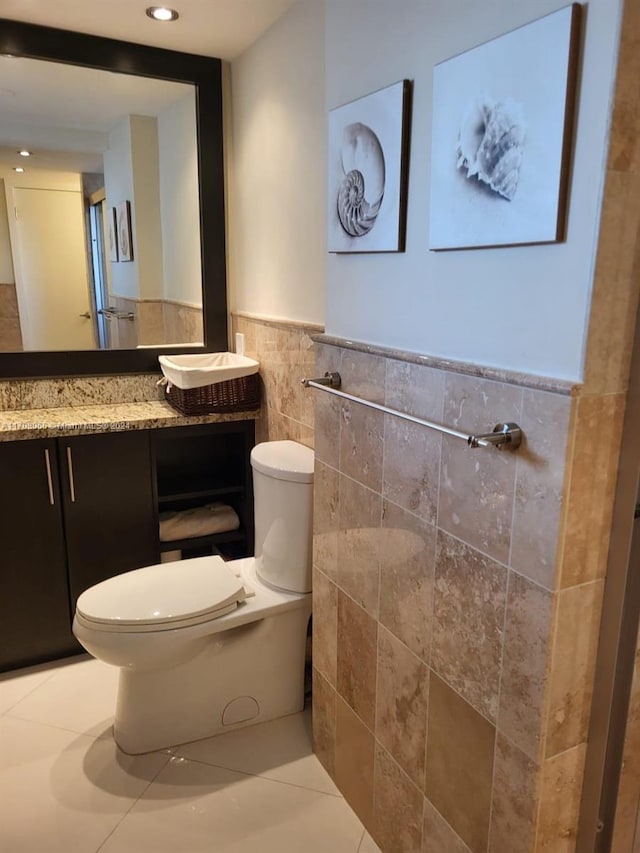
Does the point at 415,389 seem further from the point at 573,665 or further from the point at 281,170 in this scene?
the point at 281,170

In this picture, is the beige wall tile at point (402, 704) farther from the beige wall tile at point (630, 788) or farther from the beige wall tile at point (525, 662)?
the beige wall tile at point (630, 788)

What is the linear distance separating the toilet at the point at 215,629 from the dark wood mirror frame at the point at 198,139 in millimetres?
881

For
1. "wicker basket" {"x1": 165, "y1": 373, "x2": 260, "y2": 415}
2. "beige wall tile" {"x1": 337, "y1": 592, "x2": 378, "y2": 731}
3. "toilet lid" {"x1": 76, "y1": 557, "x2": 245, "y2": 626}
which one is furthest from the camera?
"wicker basket" {"x1": 165, "y1": 373, "x2": 260, "y2": 415}

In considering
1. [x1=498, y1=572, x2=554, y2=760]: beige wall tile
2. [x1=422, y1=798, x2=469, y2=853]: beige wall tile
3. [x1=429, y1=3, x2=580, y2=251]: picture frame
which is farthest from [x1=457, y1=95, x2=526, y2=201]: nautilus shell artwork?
[x1=422, y1=798, x2=469, y2=853]: beige wall tile

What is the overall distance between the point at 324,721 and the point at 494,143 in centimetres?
154

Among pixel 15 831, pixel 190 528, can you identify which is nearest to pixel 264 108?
pixel 190 528

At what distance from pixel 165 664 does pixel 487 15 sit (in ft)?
5.63

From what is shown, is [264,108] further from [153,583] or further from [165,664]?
[165,664]

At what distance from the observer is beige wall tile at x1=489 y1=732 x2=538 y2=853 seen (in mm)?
1062

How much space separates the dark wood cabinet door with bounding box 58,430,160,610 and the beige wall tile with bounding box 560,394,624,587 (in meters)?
1.69

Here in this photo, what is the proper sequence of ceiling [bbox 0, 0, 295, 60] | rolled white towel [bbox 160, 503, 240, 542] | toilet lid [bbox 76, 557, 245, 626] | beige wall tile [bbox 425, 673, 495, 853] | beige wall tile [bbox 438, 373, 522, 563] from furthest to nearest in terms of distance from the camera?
rolled white towel [bbox 160, 503, 240, 542] → ceiling [bbox 0, 0, 295, 60] → toilet lid [bbox 76, 557, 245, 626] → beige wall tile [bbox 425, 673, 495, 853] → beige wall tile [bbox 438, 373, 522, 563]

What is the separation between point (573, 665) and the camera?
1040 millimetres

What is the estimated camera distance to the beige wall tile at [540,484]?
0.95 meters

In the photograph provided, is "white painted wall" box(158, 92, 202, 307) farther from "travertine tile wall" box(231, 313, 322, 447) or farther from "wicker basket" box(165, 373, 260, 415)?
"wicker basket" box(165, 373, 260, 415)
